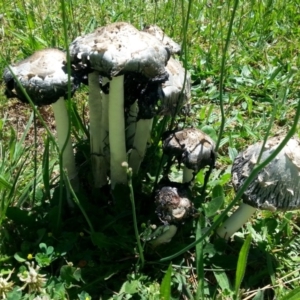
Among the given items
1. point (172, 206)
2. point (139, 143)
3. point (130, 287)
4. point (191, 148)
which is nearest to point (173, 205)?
point (172, 206)

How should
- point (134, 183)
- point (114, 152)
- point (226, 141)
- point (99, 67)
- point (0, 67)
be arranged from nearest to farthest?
1. point (99, 67)
2. point (114, 152)
3. point (134, 183)
4. point (226, 141)
5. point (0, 67)

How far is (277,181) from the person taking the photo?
1507 mm

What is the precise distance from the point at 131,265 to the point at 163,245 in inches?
4.8

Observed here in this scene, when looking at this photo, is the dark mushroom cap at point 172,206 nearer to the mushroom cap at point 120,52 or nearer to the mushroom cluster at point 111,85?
the mushroom cluster at point 111,85

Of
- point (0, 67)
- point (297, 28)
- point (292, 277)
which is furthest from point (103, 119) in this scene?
point (297, 28)

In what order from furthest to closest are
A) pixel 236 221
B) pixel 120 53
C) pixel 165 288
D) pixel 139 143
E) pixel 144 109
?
pixel 139 143 < pixel 236 221 < pixel 144 109 < pixel 165 288 < pixel 120 53

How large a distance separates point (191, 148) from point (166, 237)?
307mm

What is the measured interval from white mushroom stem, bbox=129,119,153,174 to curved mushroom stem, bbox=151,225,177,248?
31 centimetres

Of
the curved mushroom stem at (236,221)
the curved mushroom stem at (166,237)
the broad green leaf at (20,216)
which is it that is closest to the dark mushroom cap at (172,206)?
the curved mushroom stem at (166,237)

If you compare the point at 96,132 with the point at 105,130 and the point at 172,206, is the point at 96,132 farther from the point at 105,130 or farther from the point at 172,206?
the point at 172,206

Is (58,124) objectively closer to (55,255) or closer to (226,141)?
(55,255)

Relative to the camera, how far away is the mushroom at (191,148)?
5.19 ft

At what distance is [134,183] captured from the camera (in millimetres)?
1874

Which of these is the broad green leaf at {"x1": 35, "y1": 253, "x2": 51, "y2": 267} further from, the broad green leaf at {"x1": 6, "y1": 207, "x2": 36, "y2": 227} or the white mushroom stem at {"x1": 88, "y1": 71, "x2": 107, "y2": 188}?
the white mushroom stem at {"x1": 88, "y1": 71, "x2": 107, "y2": 188}
